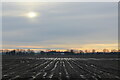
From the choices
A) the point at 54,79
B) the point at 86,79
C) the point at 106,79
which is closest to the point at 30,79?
the point at 54,79

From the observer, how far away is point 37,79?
23.3 m

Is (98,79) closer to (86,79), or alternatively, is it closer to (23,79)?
(86,79)

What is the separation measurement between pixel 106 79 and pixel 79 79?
273cm

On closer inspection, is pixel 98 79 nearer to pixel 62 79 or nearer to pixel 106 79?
pixel 106 79

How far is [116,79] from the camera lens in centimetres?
2372

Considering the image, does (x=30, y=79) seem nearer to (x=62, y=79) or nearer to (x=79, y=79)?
(x=62, y=79)

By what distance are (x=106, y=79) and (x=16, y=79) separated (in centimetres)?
897

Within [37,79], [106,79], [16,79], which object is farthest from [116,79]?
[16,79]

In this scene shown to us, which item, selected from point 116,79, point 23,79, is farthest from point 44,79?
point 116,79

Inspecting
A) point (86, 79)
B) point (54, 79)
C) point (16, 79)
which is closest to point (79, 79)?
point (86, 79)

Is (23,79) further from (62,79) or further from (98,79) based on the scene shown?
(98,79)

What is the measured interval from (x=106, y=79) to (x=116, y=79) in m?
1.00

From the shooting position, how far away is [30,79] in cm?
2338

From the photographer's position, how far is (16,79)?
933 inches
